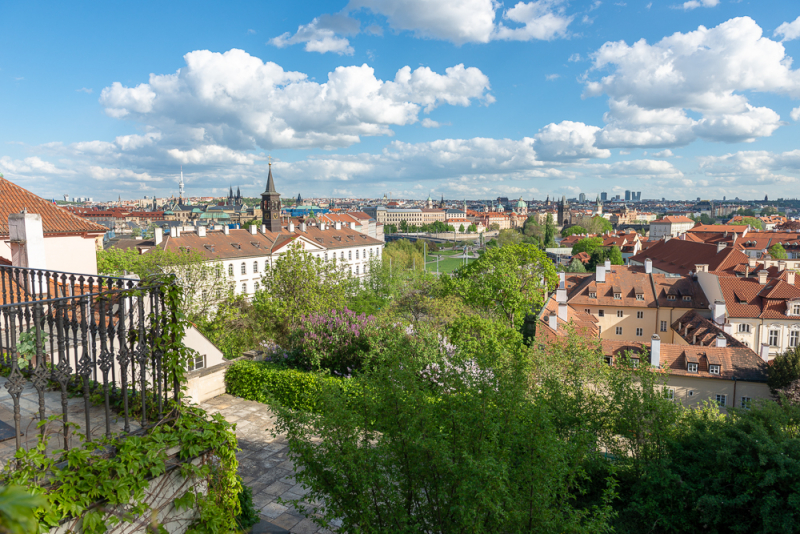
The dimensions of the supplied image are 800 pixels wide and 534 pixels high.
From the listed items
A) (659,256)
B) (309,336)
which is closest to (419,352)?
(309,336)

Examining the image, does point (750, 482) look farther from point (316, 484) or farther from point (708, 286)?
point (708, 286)

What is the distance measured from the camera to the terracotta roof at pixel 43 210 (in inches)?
604

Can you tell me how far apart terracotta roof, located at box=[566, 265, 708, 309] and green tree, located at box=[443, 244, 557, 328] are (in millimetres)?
3766

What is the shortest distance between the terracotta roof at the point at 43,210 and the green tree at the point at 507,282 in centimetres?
2417

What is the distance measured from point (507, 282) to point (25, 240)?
2822 centimetres

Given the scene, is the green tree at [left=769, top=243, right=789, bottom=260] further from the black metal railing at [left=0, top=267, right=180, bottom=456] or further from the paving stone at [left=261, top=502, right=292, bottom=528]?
the black metal railing at [left=0, top=267, right=180, bottom=456]

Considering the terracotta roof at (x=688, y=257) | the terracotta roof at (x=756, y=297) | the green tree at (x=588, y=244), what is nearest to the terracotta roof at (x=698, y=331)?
the terracotta roof at (x=756, y=297)

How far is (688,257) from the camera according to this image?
62.5 m

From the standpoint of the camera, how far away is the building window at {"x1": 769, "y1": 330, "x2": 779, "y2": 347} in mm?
36406

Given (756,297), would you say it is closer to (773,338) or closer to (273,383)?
(773,338)

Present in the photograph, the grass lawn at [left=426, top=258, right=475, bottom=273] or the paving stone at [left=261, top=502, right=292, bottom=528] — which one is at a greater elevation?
the paving stone at [left=261, top=502, right=292, bottom=528]

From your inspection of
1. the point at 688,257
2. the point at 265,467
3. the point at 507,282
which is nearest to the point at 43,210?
the point at 265,467

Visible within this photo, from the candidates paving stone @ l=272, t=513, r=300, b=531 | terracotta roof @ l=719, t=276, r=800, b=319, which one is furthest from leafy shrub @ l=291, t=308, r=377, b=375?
terracotta roof @ l=719, t=276, r=800, b=319

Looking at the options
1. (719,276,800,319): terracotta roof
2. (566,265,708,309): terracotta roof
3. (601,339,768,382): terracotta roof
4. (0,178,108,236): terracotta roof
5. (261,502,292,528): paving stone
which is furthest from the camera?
(566,265,708,309): terracotta roof
